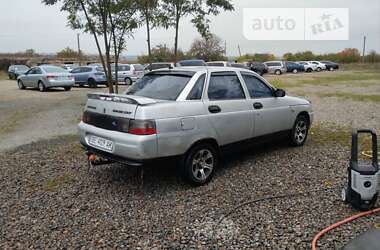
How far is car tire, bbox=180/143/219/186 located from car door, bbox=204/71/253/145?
26cm

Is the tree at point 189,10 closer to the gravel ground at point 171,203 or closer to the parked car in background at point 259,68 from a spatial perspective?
the gravel ground at point 171,203

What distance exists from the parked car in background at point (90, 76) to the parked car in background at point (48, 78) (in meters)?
2.45

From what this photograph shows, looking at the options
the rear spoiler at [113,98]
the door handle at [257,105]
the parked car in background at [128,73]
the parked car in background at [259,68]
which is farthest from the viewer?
the parked car in background at [259,68]

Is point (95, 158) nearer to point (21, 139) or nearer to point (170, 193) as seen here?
point (170, 193)

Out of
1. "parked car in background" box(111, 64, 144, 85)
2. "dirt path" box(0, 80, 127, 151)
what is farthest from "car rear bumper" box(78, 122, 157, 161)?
"parked car in background" box(111, 64, 144, 85)

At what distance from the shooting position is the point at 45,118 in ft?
32.8

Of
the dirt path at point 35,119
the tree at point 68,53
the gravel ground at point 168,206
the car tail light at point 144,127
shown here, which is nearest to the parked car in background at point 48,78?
the dirt path at point 35,119

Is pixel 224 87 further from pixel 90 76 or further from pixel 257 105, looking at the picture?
pixel 90 76

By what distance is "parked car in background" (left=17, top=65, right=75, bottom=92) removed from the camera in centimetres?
1742

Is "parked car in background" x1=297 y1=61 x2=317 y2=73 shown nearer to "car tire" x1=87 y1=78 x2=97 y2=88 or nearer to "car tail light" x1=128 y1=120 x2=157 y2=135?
"car tire" x1=87 y1=78 x2=97 y2=88

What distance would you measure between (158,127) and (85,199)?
1352mm

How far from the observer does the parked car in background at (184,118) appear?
12.7 feet

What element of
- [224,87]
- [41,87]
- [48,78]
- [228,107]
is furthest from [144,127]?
[41,87]

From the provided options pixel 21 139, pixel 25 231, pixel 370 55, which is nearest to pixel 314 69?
pixel 370 55
